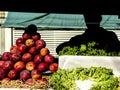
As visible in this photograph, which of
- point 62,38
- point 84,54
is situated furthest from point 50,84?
point 62,38

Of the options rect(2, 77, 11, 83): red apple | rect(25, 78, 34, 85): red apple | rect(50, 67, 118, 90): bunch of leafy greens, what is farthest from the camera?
rect(2, 77, 11, 83): red apple

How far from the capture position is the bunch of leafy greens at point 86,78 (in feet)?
14.5

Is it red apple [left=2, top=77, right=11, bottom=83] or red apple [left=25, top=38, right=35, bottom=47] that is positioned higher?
red apple [left=25, top=38, right=35, bottom=47]

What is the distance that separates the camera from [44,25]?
8938mm

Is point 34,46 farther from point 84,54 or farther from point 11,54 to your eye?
point 84,54

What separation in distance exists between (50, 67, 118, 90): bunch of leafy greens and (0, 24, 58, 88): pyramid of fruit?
0.41 metres

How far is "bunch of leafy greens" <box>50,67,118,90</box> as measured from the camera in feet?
14.5

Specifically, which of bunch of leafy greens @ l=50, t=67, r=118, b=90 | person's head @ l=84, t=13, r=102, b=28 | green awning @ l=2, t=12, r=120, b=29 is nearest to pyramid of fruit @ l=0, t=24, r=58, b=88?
bunch of leafy greens @ l=50, t=67, r=118, b=90

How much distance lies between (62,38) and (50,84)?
7244 mm

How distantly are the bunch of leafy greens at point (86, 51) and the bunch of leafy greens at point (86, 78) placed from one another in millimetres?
304

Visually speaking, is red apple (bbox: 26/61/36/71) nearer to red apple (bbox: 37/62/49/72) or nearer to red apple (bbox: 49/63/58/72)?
red apple (bbox: 37/62/49/72)

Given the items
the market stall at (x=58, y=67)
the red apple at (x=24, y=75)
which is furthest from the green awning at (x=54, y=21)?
the red apple at (x=24, y=75)

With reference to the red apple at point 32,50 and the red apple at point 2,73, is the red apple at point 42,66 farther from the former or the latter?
the red apple at point 2,73

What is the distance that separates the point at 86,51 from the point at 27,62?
862mm
